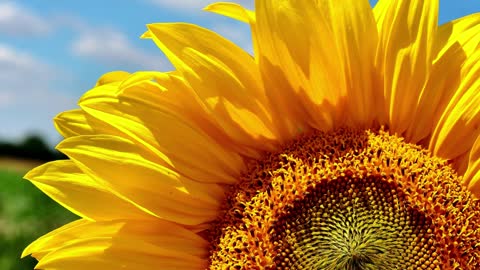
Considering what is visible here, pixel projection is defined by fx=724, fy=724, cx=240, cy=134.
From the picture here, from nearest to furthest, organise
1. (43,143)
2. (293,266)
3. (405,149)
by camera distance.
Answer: (293,266) < (405,149) < (43,143)

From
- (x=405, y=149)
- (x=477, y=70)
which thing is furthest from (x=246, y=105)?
(x=477, y=70)

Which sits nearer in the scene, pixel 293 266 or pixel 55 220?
pixel 293 266

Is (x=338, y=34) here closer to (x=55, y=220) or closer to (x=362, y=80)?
(x=362, y=80)

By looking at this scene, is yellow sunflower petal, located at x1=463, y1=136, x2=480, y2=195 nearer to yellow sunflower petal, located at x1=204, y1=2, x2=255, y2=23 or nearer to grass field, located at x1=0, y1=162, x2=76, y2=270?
yellow sunflower petal, located at x1=204, y1=2, x2=255, y2=23

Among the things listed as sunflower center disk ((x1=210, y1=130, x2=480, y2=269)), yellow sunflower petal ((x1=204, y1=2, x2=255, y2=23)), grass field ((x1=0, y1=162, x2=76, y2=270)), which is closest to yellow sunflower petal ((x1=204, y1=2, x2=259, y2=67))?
yellow sunflower petal ((x1=204, y1=2, x2=255, y2=23))

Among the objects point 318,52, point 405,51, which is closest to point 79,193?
point 318,52

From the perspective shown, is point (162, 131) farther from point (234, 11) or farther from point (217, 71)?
Result: point (234, 11)
